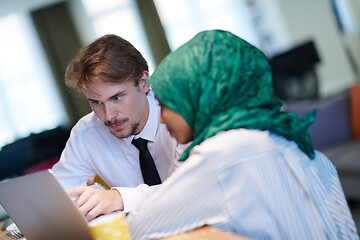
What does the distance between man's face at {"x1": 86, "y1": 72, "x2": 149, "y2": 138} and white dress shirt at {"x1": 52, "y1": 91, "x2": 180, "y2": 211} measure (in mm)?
54

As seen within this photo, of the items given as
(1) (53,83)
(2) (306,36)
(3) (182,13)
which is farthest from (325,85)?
(1) (53,83)

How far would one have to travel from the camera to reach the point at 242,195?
2.83ft

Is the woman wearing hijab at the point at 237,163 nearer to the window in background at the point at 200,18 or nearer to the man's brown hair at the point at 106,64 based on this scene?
the man's brown hair at the point at 106,64

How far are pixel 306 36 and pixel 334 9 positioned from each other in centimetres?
68

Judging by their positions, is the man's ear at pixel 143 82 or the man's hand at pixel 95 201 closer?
the man's hand at pixel 95 201

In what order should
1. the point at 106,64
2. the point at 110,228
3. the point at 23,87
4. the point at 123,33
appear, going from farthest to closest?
the point at 123,33 < the point at 23,87 < the point at 106,64 < the point at 110,228

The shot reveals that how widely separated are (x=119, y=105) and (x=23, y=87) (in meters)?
5.81

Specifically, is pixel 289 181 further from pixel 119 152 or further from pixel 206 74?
pixel 119 152

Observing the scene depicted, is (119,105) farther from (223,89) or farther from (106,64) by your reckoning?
(223,89)

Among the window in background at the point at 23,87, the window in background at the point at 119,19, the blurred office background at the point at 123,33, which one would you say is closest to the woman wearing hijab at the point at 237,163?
the blurred office background at the point at 123,33

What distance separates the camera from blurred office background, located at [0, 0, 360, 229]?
6.65m

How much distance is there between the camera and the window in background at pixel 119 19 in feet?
23.3

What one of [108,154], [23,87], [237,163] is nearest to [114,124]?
[108,154]

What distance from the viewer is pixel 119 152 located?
1505 millimetres
